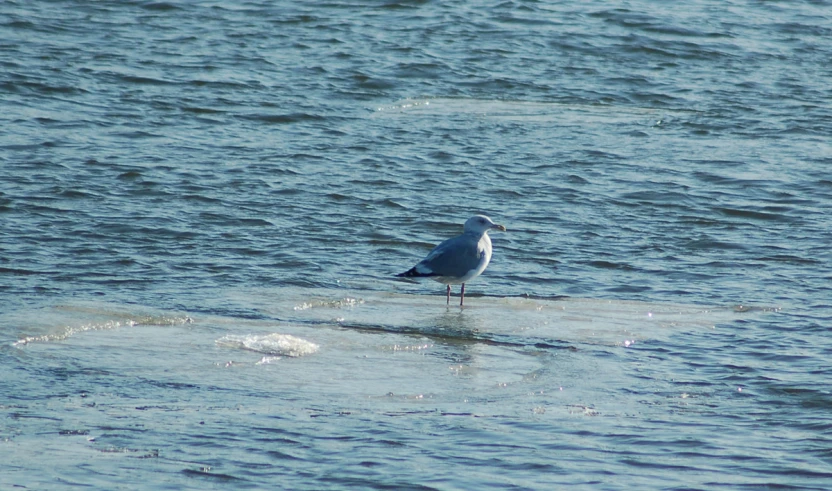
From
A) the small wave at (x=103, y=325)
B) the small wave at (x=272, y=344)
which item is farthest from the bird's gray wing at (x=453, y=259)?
the small wave at (x=103, y=325)

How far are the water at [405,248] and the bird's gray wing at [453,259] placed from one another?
9.1 inches

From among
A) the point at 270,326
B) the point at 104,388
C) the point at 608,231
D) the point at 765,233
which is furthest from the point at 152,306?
the point at 765,233

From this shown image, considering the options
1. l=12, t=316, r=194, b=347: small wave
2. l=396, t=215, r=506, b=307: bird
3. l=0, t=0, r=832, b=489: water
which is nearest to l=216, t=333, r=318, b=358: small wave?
l=0, t=0, r=832, b=489: water

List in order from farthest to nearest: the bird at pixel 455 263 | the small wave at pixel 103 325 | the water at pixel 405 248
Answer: the bird at pixel 455 263 → the small wave at pixel 103 325 → the water at pixel 405 248

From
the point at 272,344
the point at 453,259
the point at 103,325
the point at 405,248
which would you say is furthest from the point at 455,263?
the point at 103,325

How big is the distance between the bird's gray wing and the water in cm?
23

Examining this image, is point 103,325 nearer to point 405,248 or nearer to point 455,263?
point 455,263

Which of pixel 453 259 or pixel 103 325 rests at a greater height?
pixel 103 325

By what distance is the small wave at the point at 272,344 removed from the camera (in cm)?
626

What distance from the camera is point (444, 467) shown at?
193 inches

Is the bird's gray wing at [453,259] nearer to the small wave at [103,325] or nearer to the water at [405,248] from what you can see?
the water at [405,248]

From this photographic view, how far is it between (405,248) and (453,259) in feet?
4.54

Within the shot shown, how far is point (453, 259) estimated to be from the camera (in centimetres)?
764

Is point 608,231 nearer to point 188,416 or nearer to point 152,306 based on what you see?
point 152,306
